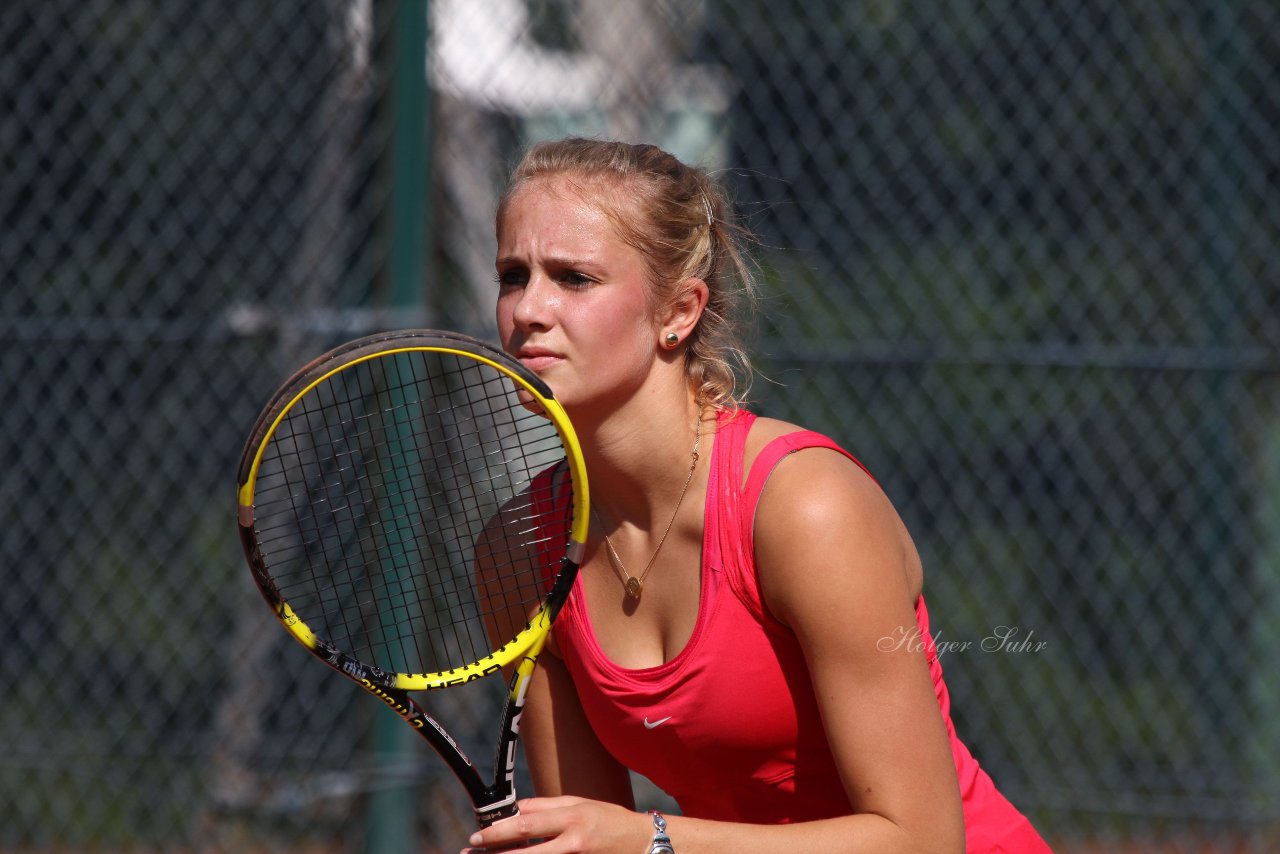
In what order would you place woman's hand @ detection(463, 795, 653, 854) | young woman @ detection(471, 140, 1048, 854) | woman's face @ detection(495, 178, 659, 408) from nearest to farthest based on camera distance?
woman's hand @ detection(463, 795, 653, 854) < young woman @ detection(471, 140, 1048, 854) < woman's face @ detection(495, 178, 659, 408)

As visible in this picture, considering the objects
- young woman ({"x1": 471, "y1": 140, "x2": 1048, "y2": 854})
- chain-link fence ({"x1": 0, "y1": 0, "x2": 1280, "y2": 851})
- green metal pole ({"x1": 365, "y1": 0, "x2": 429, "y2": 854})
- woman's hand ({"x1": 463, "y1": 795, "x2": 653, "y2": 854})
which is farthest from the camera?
chain-link fence ({"x1": 0, "y1": 0, "x2": 1280, "y2": 851})

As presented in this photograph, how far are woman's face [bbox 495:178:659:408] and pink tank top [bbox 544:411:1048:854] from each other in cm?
18

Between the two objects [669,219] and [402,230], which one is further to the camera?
A: [402,230]

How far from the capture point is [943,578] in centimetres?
398

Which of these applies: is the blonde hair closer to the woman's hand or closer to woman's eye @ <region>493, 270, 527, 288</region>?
woman's eye @ <region>493, 270, 527, 288</region>

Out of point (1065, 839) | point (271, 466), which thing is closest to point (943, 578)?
point (1065, 839)

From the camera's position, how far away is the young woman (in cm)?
167

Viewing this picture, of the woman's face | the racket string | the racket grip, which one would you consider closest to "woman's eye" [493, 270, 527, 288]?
the woman's face

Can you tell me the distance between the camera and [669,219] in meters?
1.90

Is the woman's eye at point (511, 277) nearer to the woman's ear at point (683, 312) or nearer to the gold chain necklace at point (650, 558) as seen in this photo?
the woman's ear at point (683, 312)

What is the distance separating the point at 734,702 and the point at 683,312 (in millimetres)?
514

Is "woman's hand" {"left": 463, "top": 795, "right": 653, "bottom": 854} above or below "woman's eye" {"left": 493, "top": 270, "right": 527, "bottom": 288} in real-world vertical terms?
below
